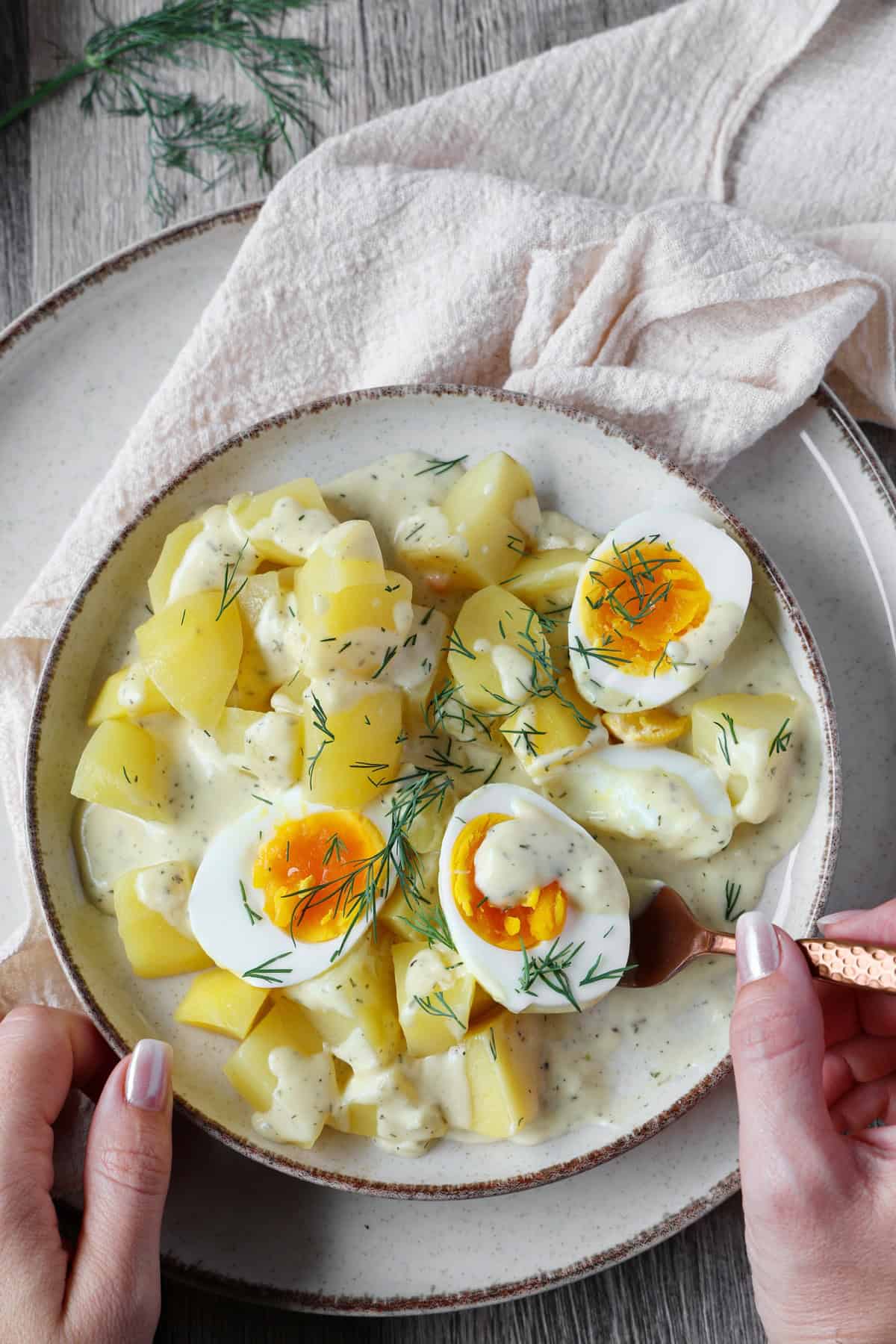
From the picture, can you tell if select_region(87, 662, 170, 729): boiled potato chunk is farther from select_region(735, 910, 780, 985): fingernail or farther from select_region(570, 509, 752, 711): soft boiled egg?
select_region(735, 910, 780, 985): fingernail

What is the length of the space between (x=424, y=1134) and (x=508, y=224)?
6.44ft

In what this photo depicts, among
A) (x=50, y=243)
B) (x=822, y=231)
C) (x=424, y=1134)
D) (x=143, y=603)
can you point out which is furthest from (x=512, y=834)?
(x=50, y=243)

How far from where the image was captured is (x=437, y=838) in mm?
2303

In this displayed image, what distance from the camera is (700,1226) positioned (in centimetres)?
261

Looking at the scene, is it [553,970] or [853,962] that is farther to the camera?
[553,970]

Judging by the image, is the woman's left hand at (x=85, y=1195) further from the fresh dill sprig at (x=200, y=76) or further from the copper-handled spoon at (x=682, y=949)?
the fresh dill sprig at (x=200, y=76)

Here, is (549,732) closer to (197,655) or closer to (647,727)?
(647,727)

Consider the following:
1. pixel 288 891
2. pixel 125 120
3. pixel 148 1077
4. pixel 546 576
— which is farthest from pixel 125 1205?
pixel 125 120

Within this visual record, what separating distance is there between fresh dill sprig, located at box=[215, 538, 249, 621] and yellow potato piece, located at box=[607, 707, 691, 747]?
801 millimetres

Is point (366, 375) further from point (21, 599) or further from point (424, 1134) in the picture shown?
point (424, 1134)

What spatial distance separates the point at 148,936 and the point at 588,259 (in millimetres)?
1744

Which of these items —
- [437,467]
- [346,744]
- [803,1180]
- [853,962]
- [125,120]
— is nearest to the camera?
[803,1180]

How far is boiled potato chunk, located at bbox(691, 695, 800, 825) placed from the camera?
2270mm

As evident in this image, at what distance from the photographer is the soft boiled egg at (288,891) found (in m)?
2.25
